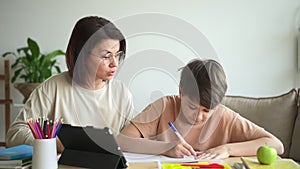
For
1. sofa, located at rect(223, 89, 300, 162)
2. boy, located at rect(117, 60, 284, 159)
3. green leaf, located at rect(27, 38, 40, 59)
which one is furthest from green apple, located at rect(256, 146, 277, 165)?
green leaf, located at rect(27, 38, 40, 59)

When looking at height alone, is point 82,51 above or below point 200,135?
above

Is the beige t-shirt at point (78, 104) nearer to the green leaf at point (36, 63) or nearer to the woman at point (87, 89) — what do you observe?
the woman at point (87, 89)

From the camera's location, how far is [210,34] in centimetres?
304

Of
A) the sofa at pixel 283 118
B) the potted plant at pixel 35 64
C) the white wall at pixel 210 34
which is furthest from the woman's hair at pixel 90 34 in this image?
the potted plant at pixel 35 64

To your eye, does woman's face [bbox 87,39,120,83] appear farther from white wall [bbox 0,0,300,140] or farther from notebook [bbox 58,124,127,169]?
white wall [bbox 0,0,300,140]

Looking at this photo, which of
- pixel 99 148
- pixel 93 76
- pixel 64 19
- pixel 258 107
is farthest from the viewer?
pixel 64 19

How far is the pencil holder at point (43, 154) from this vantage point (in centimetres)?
111

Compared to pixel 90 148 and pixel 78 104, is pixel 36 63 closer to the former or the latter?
pixel 78 104

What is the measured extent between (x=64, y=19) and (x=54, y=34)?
143 mm

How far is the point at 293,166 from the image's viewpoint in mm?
1166

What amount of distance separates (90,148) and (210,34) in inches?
80.6

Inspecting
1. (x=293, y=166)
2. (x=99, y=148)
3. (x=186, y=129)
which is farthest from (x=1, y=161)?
(x=293, y=166)

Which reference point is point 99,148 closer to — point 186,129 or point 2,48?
point 186,129

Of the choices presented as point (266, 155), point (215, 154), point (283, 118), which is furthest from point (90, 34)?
point (283, 118)
